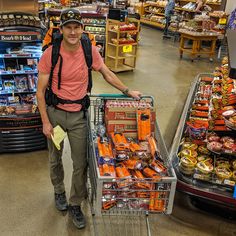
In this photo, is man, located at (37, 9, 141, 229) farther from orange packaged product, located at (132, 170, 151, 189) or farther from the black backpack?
orange packaged product, located at (132, 170, 151, 189)

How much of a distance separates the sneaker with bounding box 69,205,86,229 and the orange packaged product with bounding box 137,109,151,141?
896mm

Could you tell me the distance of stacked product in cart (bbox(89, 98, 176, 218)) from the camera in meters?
2.09

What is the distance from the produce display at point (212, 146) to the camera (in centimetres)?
282

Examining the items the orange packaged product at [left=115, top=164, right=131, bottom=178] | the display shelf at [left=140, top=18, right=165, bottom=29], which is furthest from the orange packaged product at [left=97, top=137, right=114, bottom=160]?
the display shelf at [left=140, top=18, right=165, bottom=29]

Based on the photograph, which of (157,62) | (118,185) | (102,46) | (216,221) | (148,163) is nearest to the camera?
(118,185)

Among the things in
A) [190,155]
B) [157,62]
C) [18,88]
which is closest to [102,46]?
[157,62]

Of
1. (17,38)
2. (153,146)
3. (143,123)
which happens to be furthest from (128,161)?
(17,38)

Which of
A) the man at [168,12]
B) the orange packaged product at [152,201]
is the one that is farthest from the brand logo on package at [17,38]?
the man at [168,12]

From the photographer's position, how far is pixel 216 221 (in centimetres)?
300

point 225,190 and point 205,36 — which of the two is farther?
point 205,36

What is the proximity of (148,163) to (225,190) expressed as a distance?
3.05ft

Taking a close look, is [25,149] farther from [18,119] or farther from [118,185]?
[118,185]

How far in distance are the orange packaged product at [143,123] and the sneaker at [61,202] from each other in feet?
3.36

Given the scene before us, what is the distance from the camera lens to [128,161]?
2297mm
